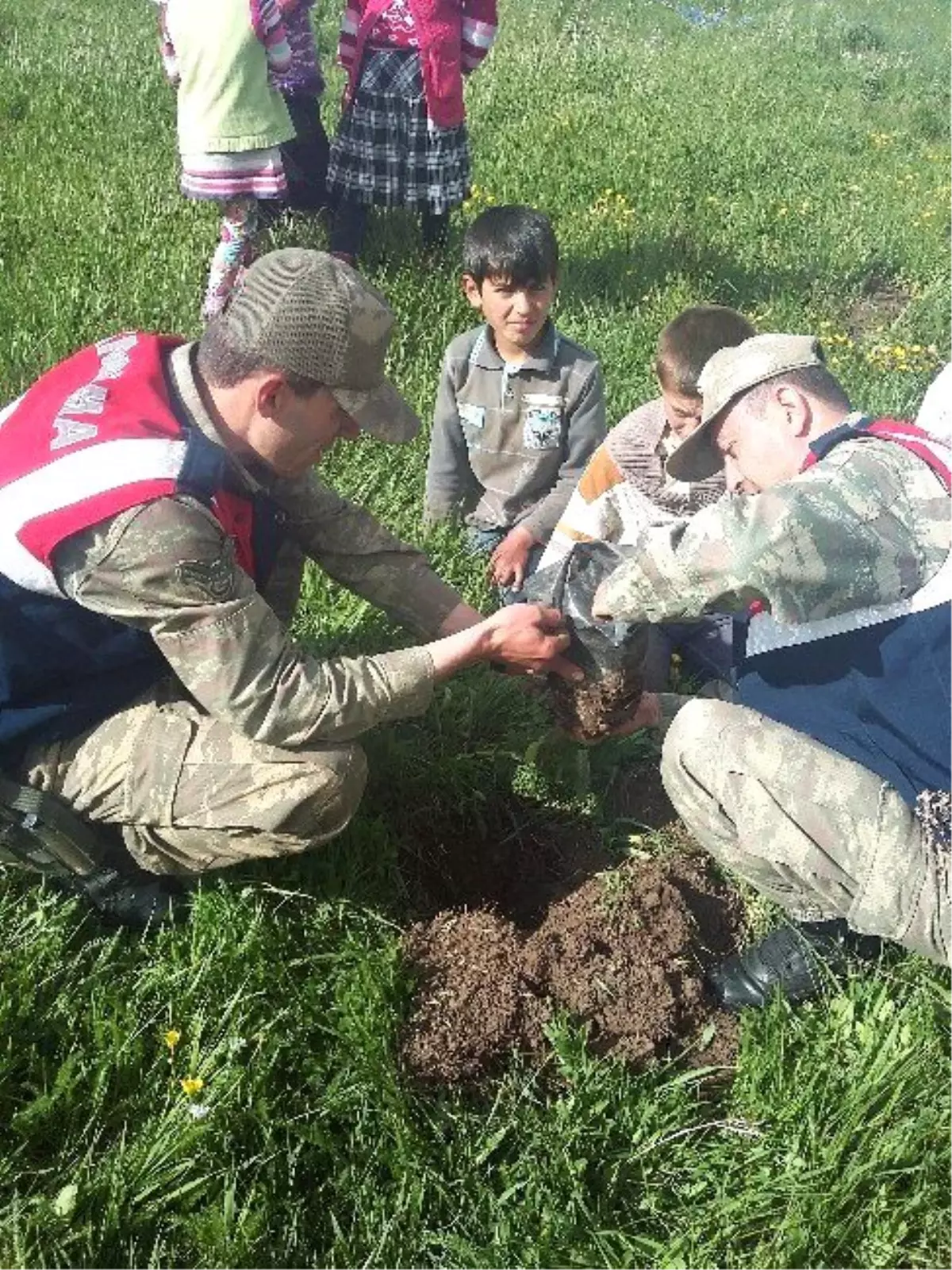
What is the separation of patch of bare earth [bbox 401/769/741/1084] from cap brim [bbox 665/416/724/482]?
Answer: 917 mm

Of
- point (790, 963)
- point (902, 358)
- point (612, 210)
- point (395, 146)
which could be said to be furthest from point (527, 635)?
point (612, 210)

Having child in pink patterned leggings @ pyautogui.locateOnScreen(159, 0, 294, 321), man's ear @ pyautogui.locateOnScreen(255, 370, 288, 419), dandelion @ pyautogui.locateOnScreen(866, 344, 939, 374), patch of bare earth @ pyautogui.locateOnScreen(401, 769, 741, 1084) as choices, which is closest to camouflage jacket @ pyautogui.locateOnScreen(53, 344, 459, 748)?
man's ear @ pyautogui.locateOnScreen(255, 370, 288, 419)

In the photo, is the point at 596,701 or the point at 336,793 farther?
the point at 596,701

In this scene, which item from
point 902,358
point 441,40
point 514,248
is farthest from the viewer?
point 902,358

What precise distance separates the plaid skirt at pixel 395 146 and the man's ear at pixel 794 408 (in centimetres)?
345

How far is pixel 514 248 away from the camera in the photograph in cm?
353

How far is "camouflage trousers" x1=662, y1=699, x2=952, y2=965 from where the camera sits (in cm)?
231

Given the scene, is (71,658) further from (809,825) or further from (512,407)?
(512,407)

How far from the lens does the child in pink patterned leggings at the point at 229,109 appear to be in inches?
184

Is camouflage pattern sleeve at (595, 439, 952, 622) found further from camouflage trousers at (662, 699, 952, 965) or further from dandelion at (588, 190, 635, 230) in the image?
dandelion at (588, 190, 635, 230)

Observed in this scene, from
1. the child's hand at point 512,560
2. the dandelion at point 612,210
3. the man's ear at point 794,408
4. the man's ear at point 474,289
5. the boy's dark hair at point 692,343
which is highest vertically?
the man's ear at point 794,408

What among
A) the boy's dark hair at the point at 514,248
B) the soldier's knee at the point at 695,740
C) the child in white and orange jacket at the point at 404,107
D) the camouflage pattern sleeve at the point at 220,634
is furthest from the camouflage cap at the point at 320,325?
the child in white and orange jacket at the point at 404,107

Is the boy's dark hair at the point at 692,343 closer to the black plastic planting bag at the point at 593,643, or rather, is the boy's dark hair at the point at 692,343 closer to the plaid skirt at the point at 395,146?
the black plastic planting bag at the point at 593,643

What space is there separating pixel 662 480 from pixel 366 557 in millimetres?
862
